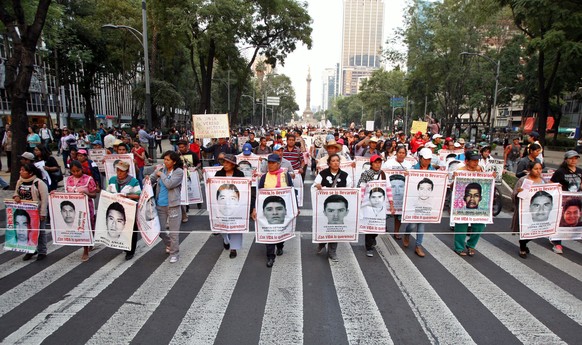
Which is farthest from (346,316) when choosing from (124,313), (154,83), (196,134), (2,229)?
(154,83)

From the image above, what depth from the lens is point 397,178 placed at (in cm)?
689

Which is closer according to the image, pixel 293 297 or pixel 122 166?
pixel 293 297

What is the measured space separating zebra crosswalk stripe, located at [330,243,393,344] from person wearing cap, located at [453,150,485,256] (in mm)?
1916

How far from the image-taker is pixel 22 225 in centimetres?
603

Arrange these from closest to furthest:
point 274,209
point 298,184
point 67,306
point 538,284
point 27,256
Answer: point 67,306
point 538,284
point 274,209
point 27,256
point 298,184

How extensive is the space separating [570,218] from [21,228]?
30.2ft

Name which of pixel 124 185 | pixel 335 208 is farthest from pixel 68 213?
pixel 335 208

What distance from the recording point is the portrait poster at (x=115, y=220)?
19.1 ft

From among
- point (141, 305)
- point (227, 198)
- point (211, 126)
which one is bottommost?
point (141, 305)

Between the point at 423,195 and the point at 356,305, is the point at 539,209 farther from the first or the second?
the point at 356,305

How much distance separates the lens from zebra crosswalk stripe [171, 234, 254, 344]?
3965 mm

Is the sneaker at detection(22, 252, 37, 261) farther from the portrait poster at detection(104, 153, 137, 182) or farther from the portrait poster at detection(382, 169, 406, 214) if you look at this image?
the portrait poster at detection(382, 169, 406, 214)

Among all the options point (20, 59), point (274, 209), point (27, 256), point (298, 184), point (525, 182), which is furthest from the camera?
point (20, 59)

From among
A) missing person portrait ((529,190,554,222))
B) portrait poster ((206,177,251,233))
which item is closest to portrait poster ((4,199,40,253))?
portrait poster ((206,177,251,233))
